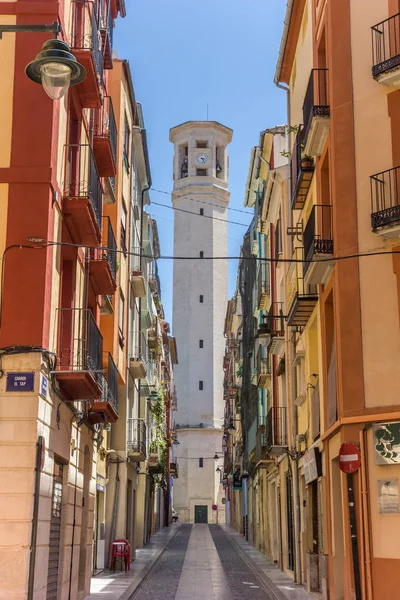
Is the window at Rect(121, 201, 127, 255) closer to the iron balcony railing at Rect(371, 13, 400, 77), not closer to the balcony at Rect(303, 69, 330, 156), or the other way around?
the balcony at Rect(303, 69, 330, 156)

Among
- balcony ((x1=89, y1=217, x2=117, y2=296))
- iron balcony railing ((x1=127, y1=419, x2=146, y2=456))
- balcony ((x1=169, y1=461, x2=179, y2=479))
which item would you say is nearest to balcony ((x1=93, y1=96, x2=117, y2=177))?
balcony ((x1=89, y1=217, x2=117, y2=296))

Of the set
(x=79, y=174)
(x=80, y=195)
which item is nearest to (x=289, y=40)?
(x=79, y=174)

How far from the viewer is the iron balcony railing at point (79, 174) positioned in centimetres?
1462

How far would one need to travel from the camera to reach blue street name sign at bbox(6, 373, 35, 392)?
12.2m

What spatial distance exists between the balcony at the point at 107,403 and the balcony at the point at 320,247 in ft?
15.9

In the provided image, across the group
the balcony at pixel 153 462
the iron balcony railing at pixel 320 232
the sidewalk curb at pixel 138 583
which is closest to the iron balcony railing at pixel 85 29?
the iron balcony railing at pixel 320 232

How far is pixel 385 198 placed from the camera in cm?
1506

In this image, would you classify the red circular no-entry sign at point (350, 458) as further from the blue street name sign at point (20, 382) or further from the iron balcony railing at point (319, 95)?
the iron balcony railing at point (319, 95)

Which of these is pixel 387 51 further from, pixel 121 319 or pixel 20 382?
pixel 121 319

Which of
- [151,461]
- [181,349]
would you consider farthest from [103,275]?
[181,349]

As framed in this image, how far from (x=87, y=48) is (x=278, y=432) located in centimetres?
1465

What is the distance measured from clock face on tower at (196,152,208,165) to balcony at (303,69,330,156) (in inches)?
2459

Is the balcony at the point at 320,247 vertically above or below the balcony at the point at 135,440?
above

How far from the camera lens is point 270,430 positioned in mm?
27656
